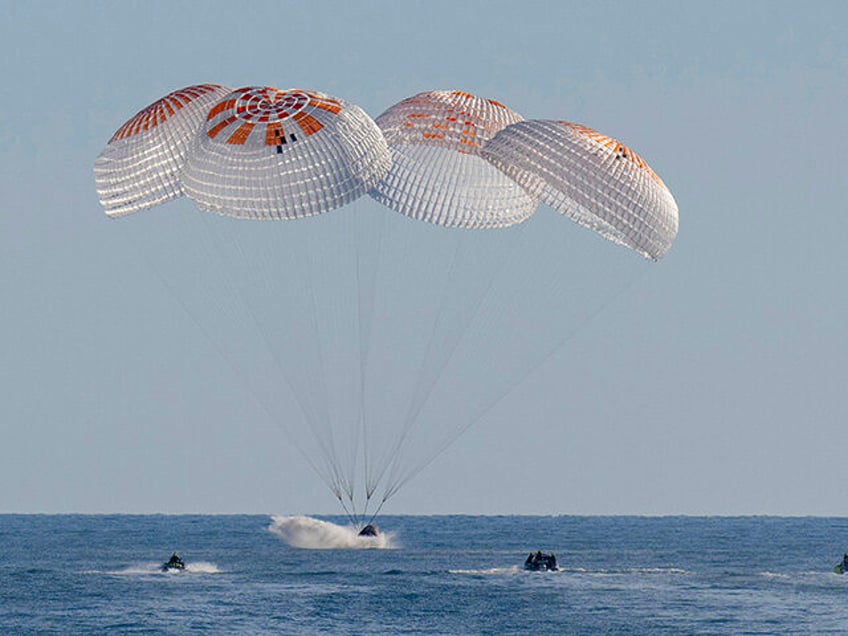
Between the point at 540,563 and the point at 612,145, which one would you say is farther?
the point at 540,563

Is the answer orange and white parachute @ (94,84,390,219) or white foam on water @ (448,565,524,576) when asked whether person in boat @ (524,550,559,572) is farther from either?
orange and white parachute @ (94,84,390,219)

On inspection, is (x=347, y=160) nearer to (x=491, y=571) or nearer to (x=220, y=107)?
(x=220, y=107)

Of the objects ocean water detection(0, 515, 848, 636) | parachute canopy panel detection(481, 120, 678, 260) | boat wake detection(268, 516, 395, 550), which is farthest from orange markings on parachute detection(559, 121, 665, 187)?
boat wake detection(268, 516, 395, 550)

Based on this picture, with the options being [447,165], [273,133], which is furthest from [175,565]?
[273,133]

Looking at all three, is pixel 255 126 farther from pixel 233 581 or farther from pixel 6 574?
pixel 6 574

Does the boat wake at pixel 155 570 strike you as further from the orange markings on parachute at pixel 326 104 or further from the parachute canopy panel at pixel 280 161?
the orange markings on parachute at pixel 326 104

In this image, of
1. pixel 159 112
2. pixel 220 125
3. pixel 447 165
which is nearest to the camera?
pixel 220 125

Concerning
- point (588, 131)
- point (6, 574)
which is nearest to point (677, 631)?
point (588, 131)
